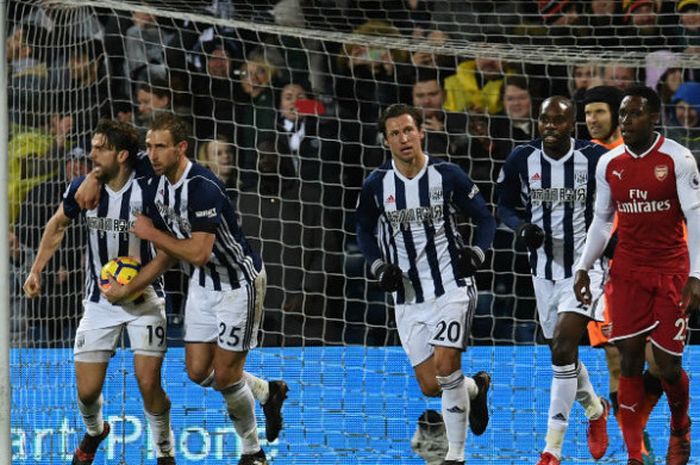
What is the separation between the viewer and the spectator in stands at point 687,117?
32.2 feet

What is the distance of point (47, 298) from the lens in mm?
9188

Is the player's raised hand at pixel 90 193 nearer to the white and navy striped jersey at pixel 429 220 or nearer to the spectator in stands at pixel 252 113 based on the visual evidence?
the white and navy striped jersey at pixel 429 220

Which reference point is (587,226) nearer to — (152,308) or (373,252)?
(373,252)

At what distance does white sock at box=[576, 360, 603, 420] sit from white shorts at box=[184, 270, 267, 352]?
5.57 ft

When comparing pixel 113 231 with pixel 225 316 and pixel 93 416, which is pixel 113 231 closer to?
pixel 225 316

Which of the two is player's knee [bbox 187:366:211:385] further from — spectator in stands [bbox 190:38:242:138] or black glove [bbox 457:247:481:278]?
spectator in stands [bbox 190:38:242:138]

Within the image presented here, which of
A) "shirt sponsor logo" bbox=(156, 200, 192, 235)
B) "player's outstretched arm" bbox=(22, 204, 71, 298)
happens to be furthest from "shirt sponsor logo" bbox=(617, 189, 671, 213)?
"player's outstretched arm" bbox=(22, 204, 71, 298)

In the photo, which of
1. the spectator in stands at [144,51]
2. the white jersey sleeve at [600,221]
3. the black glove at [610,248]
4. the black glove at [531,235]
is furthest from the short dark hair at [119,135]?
the spectator in stands at [144,51]

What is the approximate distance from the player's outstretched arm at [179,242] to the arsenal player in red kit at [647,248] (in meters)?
1.84

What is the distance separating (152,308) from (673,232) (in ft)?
8.65

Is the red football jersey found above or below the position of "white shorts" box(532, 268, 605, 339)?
above

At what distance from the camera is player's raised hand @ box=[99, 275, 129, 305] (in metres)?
7.32

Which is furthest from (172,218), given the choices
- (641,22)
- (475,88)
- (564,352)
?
(641,22)

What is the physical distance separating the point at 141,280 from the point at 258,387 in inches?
41.8
